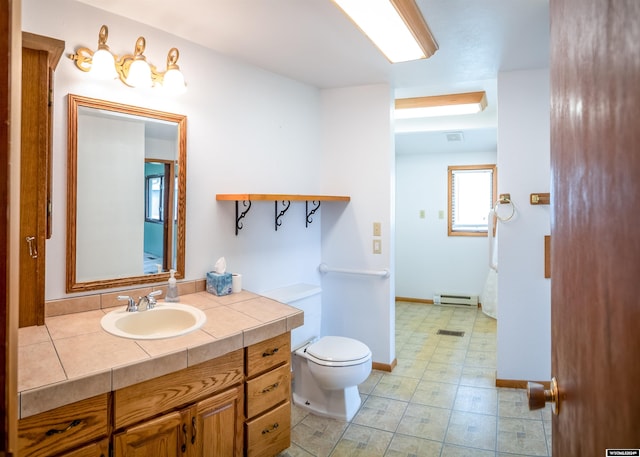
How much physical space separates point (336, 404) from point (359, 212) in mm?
1422

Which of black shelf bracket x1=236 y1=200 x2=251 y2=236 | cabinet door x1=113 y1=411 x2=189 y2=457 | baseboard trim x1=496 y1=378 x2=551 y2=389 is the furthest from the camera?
baseboard trim x1=496 y1=378 x2=551 y2=389

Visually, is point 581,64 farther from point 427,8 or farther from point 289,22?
point 289,22

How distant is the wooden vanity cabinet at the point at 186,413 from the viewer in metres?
1.26

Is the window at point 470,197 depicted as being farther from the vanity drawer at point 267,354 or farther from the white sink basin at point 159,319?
the white sink basin at point 159,319

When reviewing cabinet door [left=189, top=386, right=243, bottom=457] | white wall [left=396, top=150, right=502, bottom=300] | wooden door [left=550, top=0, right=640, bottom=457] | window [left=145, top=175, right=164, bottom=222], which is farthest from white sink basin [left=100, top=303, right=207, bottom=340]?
white wall [left=396, top=150, right=502, bottom=300]

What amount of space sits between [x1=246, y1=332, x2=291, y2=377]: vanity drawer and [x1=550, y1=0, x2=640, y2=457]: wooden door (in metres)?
1.19

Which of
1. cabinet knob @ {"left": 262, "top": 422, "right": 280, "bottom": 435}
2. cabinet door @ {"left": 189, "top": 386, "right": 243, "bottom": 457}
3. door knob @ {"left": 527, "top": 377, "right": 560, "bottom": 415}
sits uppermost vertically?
door knob @ {"left": 527, "top": 377, "right": 560, "bottom": 415}

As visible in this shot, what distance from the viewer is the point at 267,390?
1729mm

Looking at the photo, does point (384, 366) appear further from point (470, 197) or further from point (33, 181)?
point (470, 197)

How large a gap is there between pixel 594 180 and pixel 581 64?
0.21 m

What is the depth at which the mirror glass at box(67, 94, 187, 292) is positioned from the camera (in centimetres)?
171

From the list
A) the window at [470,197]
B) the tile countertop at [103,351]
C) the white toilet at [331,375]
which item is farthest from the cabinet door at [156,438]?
the window at [470,197]

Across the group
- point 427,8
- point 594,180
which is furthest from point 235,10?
point 594,180

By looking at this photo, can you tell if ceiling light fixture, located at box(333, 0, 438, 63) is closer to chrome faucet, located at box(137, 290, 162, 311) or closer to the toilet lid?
chrome faucet, located at box(137, 290, 162, 311)
